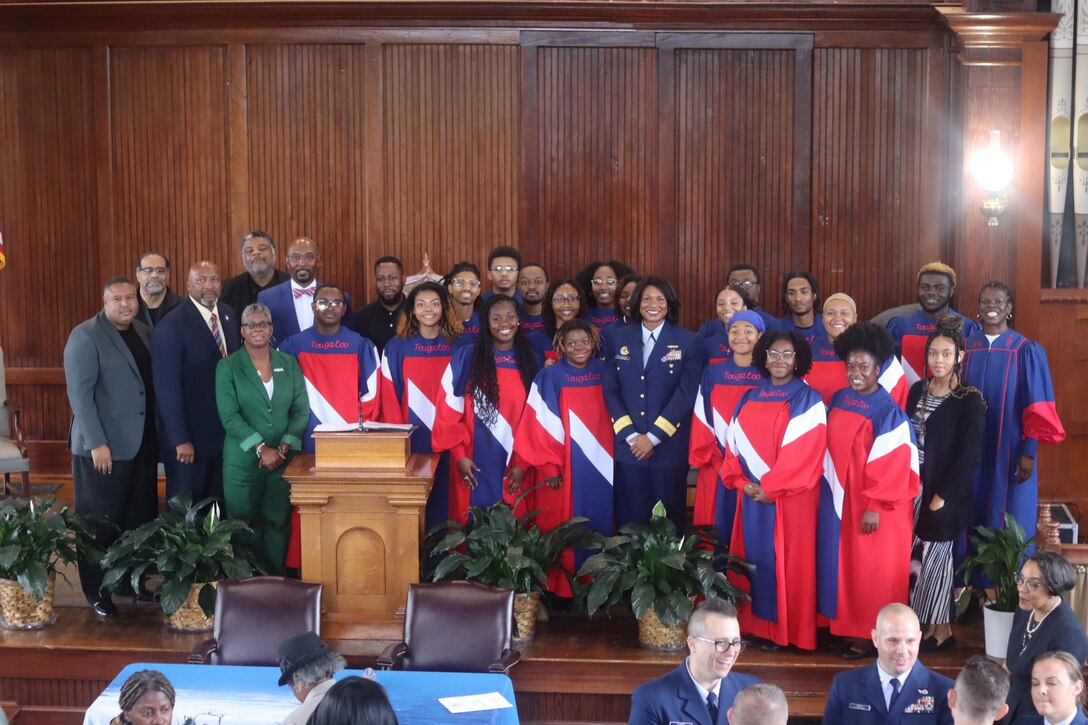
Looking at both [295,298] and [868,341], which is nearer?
[868,341]

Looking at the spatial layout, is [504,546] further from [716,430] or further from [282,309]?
[282,309]

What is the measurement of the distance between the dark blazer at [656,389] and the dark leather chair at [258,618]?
1.75m

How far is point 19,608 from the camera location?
5.80 meters

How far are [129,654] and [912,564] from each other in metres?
3.43

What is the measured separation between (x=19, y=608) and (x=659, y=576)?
2870mm

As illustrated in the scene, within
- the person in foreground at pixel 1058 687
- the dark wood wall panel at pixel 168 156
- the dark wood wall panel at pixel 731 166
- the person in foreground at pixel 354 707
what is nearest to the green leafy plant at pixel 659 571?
the person in foreground at pixel 1058 687

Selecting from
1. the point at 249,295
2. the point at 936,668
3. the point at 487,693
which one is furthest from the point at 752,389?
the point at 249,295

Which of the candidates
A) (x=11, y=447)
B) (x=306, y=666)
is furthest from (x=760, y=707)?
(x=11, y=447)

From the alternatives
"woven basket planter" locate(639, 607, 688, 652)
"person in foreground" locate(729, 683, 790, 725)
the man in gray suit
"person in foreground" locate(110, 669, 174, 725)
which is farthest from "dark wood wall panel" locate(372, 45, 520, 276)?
"person in foreground" locate(729, 683, 790, 725)

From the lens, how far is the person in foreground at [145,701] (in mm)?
3762

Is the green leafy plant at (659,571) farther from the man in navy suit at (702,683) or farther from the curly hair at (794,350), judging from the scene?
the man in navy suit at (702,683)

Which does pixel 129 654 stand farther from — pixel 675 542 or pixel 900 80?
pixel 900 80

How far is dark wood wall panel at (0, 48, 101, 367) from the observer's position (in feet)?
26.2

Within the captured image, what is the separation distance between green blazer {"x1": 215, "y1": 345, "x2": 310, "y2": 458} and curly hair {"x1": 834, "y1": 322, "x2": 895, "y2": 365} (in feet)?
8.25
